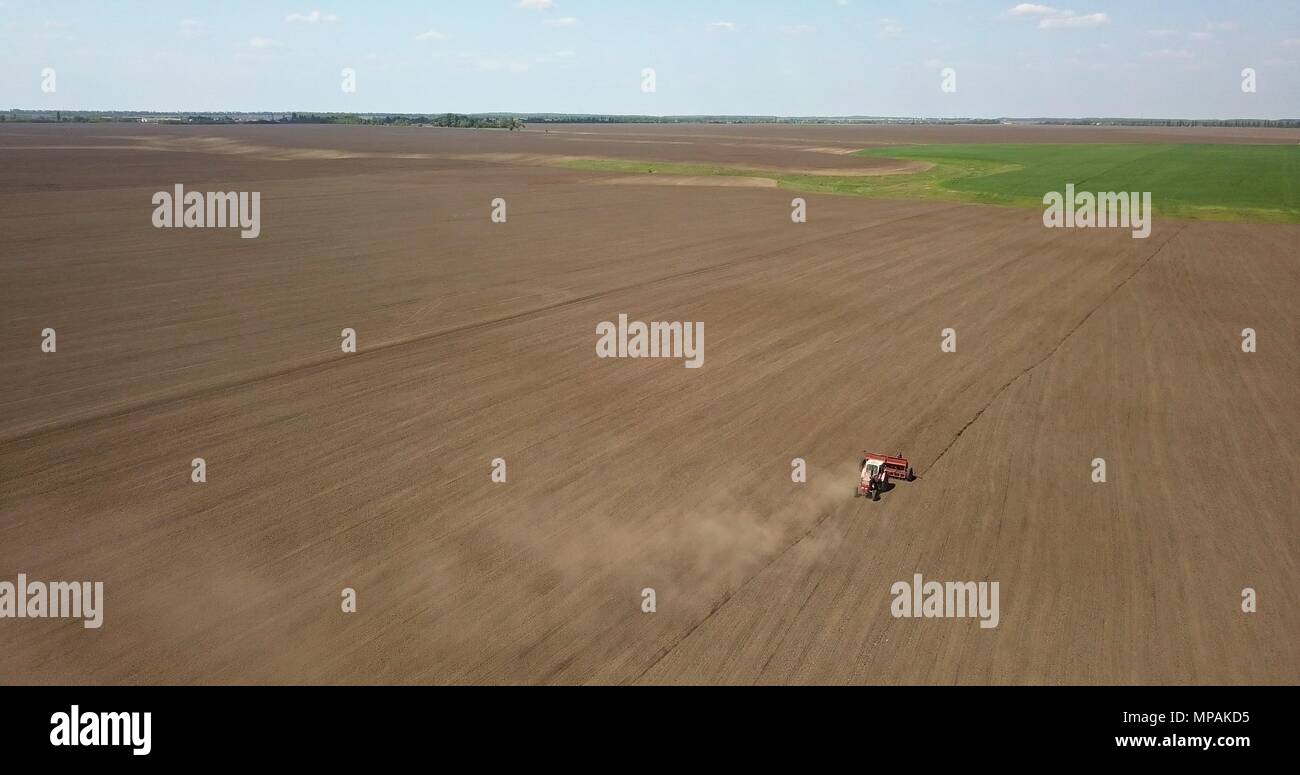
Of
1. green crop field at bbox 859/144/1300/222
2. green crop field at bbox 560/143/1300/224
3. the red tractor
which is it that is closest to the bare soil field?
the red tractor

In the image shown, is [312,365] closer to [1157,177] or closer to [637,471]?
[637,471]

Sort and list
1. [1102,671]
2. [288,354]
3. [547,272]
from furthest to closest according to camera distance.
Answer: [547,272] → [288,354] → [1102,671]

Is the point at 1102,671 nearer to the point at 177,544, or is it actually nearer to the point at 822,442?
the point at 822,442

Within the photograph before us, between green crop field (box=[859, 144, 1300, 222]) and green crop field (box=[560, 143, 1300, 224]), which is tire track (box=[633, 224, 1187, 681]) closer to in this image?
green crop field (box=[859, 144, 1300, 222])

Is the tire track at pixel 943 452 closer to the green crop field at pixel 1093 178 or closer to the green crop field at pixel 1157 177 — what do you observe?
the green crop field at pixel 1157 177

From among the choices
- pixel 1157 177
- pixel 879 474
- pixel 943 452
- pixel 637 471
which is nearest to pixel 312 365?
pixel 637 471
